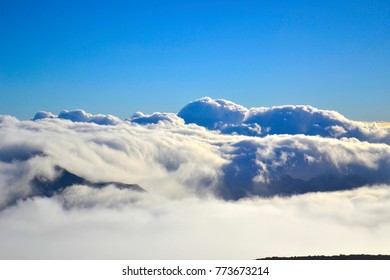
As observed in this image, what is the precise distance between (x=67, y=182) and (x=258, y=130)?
107m

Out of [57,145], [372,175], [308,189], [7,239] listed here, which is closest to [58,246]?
[7,239]

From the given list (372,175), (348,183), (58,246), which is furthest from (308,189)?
(58,246)

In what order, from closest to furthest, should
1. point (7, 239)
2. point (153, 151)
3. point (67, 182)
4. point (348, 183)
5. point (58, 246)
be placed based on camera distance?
point (7, 239), point (58, 246), point (153, 151), point (67, 182), point (348, 183)

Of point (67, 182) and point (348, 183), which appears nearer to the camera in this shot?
point (67, 182)

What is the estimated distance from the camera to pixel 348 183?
12512 centimetres

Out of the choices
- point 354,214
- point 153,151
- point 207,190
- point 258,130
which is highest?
point 258,130

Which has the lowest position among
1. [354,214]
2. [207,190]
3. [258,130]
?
[354,214]

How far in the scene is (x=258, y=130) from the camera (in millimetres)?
188000

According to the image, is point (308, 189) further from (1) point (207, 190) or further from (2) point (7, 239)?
(2) point (7, 239)
